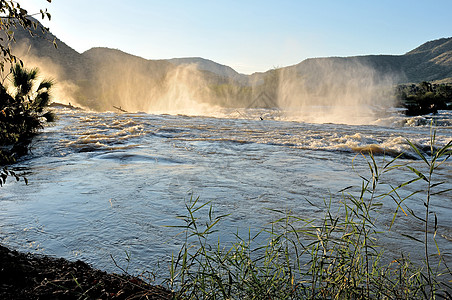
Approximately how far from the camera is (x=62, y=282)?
6.10 feet

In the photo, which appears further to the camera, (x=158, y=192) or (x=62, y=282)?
(x=158, y=192)

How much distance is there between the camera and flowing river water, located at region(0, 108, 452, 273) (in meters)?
2.82

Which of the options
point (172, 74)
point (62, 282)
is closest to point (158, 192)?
point (62, 282)

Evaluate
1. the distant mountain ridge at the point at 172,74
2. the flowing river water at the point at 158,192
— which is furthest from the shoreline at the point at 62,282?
the distant mountain ridge at the point at 172,74

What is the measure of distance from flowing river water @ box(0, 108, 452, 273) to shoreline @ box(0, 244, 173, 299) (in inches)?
9.1

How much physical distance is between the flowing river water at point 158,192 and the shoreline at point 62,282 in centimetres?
23

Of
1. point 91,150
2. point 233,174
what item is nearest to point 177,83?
point 91,150

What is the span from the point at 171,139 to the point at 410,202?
7.89 metres

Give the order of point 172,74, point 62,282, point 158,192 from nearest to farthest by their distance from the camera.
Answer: point 62,282 < point 158,192 < point 172,74

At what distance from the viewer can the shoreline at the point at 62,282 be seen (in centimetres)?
171

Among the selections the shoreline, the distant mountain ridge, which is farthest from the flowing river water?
the distant mountain ridge

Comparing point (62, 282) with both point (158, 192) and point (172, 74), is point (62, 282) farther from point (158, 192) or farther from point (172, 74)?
point (172, 74)

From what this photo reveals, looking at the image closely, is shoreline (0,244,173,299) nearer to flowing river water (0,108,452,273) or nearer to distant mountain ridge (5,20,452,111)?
flowing river water (0,108,452,273)

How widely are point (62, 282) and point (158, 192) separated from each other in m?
2.66
